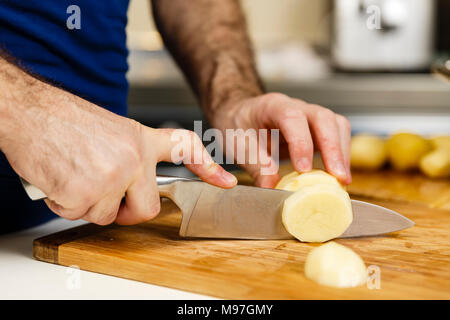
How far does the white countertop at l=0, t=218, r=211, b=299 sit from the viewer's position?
2.11ft

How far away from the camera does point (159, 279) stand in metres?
0.69

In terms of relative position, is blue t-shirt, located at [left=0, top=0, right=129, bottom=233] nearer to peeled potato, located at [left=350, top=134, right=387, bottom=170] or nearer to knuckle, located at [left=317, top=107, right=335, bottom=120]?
knuckle, located at [left=317, top=107, right=335, bottom=120]

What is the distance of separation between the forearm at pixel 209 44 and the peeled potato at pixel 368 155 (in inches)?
14.6

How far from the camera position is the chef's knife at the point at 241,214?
83 cm

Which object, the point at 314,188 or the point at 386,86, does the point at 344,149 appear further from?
the point at 386,86

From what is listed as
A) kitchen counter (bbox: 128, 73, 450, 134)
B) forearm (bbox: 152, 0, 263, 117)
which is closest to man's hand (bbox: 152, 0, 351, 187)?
forearm (bbox: 152, 0, 263, 117)

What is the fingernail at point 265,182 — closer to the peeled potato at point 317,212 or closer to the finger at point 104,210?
the peeled potato at point 317,212

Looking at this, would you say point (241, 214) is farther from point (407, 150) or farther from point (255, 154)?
point (407, 150)

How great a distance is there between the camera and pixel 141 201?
2.42 ft

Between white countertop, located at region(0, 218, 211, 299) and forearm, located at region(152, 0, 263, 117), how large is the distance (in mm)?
563

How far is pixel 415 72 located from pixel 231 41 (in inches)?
64.3

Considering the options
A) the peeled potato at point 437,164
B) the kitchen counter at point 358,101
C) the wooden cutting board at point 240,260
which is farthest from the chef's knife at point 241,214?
the kitchen counter at point 358,101

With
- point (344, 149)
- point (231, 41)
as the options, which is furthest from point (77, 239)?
point (231, 41)

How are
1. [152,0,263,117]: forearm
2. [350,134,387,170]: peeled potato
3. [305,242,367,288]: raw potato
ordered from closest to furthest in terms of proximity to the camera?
[305,242,367,288]: raw potato, [152,0,263,117]: forearm, [350,134,387,170]: peeled potato
